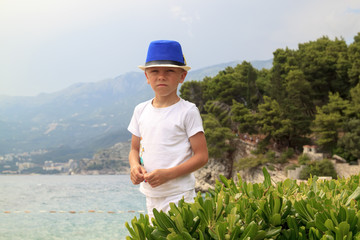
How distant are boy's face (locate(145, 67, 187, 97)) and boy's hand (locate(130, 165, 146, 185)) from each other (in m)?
0.45

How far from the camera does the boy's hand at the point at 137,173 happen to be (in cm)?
210

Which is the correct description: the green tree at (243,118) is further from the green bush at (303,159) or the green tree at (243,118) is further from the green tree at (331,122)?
the green bush at (303,159)

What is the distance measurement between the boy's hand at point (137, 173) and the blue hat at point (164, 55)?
579 millimetres

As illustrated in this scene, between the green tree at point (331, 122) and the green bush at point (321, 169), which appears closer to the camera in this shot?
the green bush at point (321, 169)

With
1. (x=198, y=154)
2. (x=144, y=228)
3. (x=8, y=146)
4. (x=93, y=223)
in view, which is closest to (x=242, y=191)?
(x=198, y=154)

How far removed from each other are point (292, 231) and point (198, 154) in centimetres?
66

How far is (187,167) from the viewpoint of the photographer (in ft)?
6.86

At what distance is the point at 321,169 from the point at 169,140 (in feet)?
76.5

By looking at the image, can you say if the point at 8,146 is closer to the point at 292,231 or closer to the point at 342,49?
the point at 342,49

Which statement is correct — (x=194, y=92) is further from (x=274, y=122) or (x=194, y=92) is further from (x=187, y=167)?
(x=187, y=167)

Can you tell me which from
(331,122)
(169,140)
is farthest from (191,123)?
(331,122)

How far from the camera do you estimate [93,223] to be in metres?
21.2

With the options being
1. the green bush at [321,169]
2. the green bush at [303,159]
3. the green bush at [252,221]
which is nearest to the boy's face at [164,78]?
the green bush at [252,221]

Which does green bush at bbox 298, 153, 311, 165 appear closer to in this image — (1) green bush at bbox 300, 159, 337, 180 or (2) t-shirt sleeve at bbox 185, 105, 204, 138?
(1) green bush at bbox 300, 159, 337, 180
